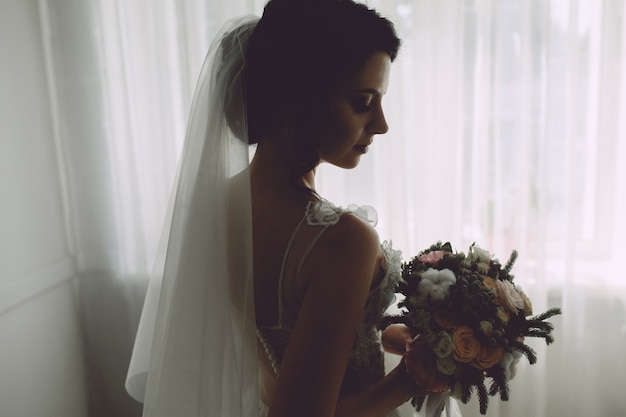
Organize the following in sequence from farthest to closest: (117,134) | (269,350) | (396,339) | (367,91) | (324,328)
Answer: (117,134), (396,339), (269,350), (367,91), (324,328)

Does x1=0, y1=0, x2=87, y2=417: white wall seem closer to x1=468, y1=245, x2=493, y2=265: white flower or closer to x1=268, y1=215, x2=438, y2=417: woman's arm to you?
x1=268, y1=215, x2=438, y2=417: woman's arm

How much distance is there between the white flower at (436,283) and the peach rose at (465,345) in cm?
8

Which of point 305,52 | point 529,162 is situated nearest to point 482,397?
point 305,52

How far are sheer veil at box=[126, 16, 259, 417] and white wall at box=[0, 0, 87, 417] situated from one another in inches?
42.9

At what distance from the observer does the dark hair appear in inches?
35.3

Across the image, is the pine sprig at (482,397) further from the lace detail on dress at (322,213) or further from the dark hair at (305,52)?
the dark hair at (305,52)

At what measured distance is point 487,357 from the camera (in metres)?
1.01

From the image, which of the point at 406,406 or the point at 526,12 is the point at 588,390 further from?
the point at 526,12

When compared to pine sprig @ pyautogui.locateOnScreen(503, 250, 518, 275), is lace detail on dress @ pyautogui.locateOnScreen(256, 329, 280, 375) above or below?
below

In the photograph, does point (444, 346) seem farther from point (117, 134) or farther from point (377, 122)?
point (117, 134)

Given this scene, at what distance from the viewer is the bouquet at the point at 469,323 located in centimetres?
100

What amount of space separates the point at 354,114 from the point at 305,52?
16 centimetres

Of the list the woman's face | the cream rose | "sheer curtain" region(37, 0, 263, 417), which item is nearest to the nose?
the woman's face

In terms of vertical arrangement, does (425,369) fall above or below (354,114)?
below
